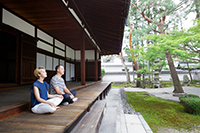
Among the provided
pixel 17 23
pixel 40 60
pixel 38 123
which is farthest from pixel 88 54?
pixel 38 123

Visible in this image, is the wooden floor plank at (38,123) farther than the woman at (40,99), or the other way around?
the woman at (40,99)

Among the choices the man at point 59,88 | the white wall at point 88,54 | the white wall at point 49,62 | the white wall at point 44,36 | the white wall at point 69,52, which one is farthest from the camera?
the white wall at point 88,54

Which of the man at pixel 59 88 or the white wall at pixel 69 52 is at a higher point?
the white wall at pixel 69 52

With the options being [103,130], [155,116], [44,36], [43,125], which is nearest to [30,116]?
[43,125]

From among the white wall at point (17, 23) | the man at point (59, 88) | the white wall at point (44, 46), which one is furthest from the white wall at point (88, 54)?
the man at point (59, 88)

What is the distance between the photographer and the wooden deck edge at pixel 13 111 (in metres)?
1.67

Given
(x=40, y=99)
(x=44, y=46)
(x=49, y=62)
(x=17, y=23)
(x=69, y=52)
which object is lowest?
(x=40, y=99)

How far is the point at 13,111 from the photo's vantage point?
1.83 metres

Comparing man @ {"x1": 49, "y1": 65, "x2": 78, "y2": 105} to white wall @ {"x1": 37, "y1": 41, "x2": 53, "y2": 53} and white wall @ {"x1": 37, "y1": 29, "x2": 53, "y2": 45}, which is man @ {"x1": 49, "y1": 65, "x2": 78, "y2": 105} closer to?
white wall @ {"x1": 37, "y1": 41, "x2": 53, "y2": 53}

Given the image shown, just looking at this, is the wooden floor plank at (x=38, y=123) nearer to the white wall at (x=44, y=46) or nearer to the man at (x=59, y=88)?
the man at (x=59, y=88)

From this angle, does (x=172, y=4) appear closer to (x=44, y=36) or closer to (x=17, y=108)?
(x=44, y=36)

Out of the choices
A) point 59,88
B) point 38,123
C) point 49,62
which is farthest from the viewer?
point 49,62

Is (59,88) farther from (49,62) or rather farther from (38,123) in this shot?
(49,62)

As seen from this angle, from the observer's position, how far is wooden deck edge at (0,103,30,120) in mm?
1665
